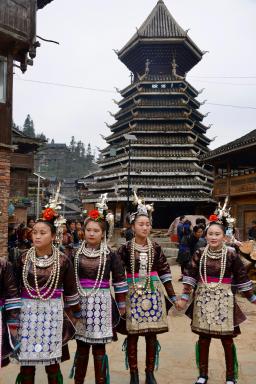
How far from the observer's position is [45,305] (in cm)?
408

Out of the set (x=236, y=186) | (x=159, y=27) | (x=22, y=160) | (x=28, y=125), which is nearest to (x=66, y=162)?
(x=28, y=125)

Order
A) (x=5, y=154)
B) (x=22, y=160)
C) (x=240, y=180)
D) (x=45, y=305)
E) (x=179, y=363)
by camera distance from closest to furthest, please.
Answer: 1. (x=45, y=305)
2. (x=179, y=363)
3. (x=5, y=154)
4. (x=240, y=180)
5. (x=22, y=160)

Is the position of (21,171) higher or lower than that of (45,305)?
higher

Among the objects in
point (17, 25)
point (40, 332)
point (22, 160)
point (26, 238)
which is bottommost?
point (40, 332)

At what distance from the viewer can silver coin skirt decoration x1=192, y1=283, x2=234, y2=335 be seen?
462 cm

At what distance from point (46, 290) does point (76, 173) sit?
93088 millimetres

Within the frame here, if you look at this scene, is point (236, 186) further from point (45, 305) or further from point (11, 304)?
point (11, 304)

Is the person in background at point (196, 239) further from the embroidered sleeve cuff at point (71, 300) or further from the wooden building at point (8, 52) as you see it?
the wooden building at point (8, 52)

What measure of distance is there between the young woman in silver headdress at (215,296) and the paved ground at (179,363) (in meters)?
0.42

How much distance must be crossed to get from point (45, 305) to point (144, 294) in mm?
1315

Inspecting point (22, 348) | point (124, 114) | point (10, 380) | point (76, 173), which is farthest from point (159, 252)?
point (76, 173)

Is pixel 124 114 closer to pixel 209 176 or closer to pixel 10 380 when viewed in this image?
pixel 209 176

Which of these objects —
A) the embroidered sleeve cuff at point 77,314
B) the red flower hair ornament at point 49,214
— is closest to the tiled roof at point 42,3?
the red flower hair ornament at point 49,214

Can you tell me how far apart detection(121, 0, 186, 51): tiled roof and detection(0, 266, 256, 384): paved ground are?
92.1 ft
